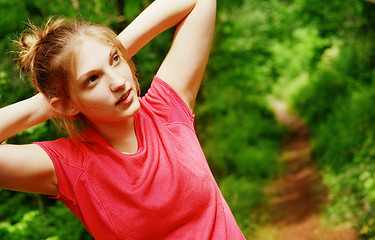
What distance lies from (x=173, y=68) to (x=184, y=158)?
310mm

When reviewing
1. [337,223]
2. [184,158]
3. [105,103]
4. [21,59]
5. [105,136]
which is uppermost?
[21,59]

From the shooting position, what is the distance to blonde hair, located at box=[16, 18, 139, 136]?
108 centimetres

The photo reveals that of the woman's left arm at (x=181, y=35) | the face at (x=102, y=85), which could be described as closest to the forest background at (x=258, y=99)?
the woman's left arm at (x=181, y=35)

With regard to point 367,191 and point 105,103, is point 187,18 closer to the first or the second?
point 105,103

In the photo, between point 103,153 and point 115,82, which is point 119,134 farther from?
point 115,82

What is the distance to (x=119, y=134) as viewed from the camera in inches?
46.4

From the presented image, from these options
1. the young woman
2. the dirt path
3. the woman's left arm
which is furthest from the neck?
the dirt path

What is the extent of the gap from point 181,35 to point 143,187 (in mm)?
521

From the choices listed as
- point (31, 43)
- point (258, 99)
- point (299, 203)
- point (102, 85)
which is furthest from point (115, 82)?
point (258, 99)

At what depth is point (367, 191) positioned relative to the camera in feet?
16.3

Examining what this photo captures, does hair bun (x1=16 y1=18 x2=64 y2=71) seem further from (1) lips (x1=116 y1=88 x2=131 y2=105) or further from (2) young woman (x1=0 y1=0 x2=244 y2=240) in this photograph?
(1) lips (x1=116 y1=88 x2=131 y2=105)

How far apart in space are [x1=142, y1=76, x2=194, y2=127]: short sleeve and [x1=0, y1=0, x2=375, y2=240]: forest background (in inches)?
60.7

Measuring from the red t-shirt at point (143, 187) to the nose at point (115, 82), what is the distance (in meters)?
0.18

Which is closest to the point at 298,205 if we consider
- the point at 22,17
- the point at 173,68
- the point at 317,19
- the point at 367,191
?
the point at 367,191
